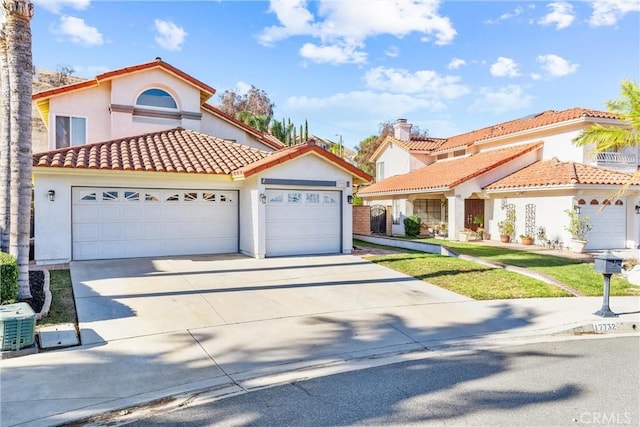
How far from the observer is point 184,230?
49.6ft

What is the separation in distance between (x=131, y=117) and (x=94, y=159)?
17.3 feet

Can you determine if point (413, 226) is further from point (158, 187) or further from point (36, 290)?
point (36, 290)

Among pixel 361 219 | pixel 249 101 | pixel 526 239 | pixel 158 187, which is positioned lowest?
pixel 526 239

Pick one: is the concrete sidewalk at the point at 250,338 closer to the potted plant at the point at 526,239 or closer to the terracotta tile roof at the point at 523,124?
the potted plant at the point at 526,239

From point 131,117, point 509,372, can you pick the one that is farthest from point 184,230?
point 509,372

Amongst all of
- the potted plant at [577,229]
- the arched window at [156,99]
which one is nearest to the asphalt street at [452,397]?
the potted plant at [577,229]

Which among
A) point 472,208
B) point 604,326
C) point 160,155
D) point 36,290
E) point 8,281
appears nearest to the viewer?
point 8,281

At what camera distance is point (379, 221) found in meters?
27.3

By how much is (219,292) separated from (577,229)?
16.0 m

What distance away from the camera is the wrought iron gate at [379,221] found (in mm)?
27172

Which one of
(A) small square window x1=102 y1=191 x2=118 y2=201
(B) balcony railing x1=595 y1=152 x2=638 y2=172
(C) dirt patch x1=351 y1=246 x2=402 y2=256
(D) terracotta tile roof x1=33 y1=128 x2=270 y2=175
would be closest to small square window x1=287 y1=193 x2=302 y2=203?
(D) terracotta tile roof x1=33 y1=128 x2=270 y2=175

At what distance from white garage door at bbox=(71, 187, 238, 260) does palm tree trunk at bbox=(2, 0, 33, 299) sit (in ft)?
18.0

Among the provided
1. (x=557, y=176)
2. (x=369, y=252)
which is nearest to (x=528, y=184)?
(x=557, y=176)

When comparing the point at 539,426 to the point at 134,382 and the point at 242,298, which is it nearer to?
the point at 134,382
